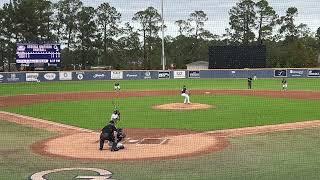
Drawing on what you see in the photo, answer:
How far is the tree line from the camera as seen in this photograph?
5369 centimetres

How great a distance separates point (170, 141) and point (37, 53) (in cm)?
2752

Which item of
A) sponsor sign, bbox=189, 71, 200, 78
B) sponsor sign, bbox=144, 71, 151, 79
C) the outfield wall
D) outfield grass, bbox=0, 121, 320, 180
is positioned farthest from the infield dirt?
sponsor sign, bbox=189, 71, 200, 78

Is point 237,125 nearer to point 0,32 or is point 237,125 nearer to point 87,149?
point 87,149

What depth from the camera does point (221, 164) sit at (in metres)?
9.97

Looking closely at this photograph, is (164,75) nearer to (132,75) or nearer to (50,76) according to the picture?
(132,75)

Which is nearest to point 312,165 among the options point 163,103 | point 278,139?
point 278,139

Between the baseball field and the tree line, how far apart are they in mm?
30874

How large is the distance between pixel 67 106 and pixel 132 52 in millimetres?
45011

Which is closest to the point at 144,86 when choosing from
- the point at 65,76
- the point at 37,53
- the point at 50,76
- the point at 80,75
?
the point at 37,53

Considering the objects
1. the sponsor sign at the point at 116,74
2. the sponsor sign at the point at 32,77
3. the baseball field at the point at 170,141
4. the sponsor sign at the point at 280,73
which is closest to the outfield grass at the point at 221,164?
the baseball field at the point at 170,141

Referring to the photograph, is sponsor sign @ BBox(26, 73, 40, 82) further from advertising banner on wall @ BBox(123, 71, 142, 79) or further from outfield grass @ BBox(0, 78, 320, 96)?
advertising banner on wall @ BBox(123, 71, 142, 79)

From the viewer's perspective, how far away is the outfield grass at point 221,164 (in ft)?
29.5

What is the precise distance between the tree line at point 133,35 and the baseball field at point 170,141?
30874 millimetres

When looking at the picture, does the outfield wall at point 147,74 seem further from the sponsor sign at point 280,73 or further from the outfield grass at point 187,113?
the outfield grass at point 187,113
